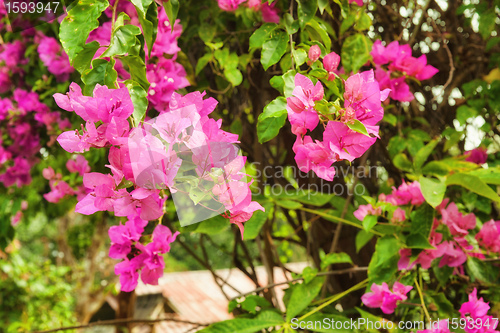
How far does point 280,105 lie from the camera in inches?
22.2

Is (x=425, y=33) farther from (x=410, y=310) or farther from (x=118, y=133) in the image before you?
(x=118, y=133)

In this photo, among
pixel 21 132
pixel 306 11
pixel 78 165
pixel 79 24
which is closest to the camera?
pixel 79 24

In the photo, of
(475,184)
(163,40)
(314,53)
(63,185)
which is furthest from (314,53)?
(63,185)

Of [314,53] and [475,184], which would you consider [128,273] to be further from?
[475,184]

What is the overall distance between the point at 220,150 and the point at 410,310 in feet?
Answer: 2.28

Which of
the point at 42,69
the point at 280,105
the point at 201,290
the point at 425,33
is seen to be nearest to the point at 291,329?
the point at 280,105

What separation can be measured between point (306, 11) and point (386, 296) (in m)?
0.56

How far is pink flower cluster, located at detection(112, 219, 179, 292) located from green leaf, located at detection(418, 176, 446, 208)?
49cm

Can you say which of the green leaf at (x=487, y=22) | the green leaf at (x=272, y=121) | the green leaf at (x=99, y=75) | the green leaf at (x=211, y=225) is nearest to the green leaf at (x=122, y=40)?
the green leaf at (x=99, y=75)

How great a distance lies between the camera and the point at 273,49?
26.8 inches

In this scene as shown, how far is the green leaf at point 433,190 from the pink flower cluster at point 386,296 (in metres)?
0.18

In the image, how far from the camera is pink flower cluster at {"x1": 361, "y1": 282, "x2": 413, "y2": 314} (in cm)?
81

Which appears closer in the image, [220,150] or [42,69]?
[220,150]

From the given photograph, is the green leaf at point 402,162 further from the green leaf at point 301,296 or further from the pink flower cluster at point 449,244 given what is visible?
the green leaf at point 301,296
